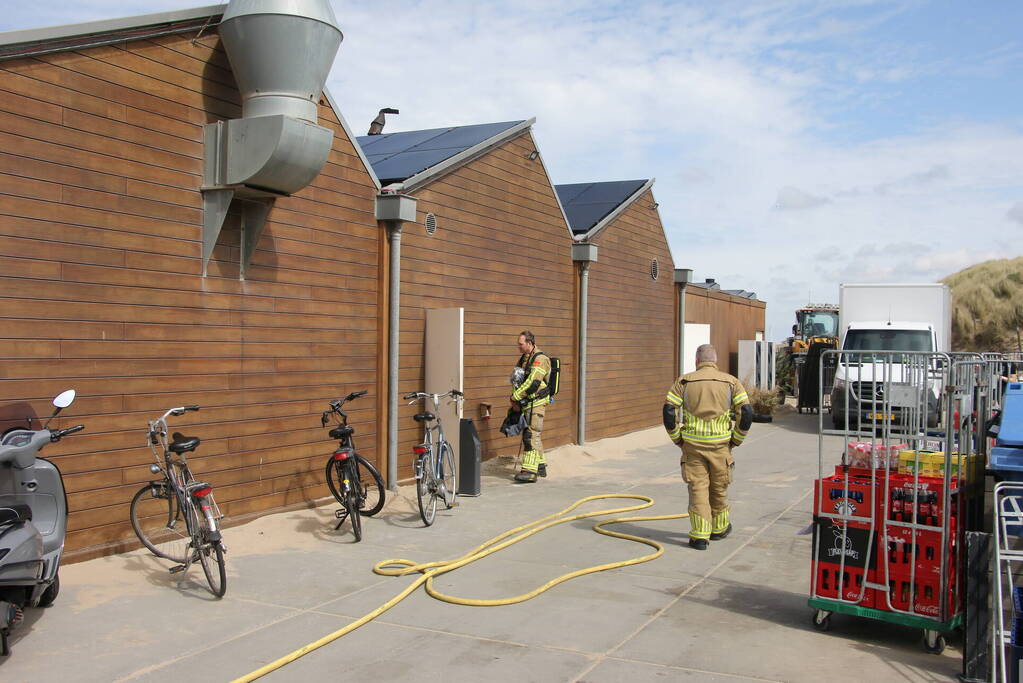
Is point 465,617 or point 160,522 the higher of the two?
point 160,522

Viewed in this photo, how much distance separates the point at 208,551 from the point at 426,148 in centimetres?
740

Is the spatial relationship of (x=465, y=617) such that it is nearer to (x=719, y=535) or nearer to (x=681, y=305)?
(x=719, y=535)

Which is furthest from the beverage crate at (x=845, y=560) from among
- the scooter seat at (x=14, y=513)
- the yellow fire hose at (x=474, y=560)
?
the scooter seat at (x=14, y=513)

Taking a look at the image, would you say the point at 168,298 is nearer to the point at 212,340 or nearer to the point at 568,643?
the point at 212,340

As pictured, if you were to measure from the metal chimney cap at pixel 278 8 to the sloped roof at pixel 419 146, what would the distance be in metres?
3.03

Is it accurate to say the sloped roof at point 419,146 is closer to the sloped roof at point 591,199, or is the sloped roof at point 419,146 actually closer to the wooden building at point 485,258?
the wooden building at point 485,258

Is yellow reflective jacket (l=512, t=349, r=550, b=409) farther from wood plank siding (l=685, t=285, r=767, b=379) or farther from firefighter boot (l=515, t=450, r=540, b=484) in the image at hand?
wood plank siding (l=685, t=285, r=767, b=379)

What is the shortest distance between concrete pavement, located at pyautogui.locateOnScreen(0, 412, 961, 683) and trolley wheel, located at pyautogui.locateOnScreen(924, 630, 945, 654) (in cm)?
9

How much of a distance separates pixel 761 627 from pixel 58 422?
5.22 m

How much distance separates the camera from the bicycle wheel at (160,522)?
22.8 feet

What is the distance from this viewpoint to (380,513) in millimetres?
9211

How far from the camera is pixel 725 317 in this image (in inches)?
970

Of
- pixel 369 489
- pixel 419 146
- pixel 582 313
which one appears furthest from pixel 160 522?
pixel 582 313

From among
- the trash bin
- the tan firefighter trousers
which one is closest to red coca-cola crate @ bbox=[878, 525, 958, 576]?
the tan firefighter trousers
